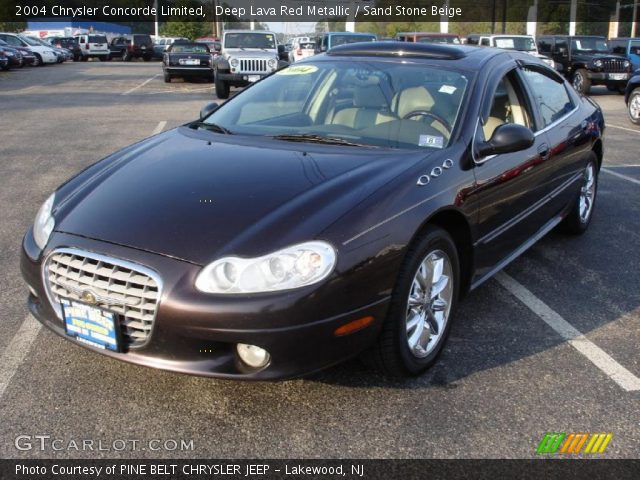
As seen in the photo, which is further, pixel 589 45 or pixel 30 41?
pixel 30 41

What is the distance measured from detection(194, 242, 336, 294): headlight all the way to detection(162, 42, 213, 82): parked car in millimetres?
21271

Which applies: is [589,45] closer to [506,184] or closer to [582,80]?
[582,80]

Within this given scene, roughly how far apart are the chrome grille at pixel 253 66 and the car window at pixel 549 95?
1307cm

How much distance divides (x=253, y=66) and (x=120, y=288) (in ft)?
51.5

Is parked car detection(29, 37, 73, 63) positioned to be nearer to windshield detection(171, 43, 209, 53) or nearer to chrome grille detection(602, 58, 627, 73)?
windshield detection(171, 43, 209, 53)

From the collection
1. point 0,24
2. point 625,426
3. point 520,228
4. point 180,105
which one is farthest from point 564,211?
point 0,24

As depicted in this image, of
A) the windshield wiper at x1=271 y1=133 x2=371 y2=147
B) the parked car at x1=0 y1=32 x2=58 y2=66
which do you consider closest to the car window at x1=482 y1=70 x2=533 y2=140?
the windshield wiper at x1=271 y1=133 x2=371 y2=147

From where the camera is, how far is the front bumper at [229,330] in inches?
103

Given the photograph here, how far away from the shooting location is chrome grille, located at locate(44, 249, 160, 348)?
106 inches

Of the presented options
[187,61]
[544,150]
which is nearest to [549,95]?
[544,150]

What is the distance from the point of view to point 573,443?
2.78m

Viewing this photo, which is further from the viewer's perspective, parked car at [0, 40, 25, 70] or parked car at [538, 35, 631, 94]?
parked car at [0, 40, 25, 70]

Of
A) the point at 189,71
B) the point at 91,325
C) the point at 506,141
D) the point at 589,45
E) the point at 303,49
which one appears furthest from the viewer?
the point at 303,49

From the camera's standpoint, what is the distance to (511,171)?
12.9 feet
